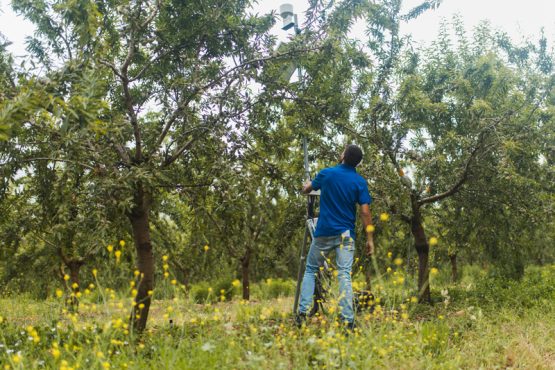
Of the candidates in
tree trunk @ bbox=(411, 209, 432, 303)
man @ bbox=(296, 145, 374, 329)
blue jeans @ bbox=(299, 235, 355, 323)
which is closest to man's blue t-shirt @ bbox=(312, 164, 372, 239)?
man @ bbox=(296, 145, 374, 329)

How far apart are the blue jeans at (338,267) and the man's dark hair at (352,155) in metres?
0.82

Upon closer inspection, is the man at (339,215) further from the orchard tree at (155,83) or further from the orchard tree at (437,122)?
the orchard tree at (437,122)

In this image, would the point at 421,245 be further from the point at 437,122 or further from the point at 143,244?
the point at 143,244

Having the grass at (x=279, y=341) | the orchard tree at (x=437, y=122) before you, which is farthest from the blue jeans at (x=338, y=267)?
the orchard tree at (x=437, y=122)

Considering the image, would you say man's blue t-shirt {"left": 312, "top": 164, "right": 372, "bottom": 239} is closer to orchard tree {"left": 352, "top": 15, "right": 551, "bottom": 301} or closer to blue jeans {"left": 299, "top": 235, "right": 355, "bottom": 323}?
blue jeans {"left": 299, "top": 235, "right": 355, "bottom": 323}

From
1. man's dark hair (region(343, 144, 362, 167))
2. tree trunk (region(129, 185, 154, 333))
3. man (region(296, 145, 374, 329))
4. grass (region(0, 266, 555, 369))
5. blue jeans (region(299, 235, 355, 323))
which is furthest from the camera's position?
tree trunk (region(129, 185, 154, 333))

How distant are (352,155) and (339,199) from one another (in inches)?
20.0

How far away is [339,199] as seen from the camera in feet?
17.5

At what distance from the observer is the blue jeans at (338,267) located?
16.4ft

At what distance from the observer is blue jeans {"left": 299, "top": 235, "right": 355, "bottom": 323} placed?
197 inches

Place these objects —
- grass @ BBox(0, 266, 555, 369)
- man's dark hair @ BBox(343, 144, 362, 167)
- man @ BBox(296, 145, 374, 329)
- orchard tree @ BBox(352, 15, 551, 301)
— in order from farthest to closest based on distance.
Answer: orchard tree @ BBox(352, 15, 551, 301), man's dark hair @ BBox(343, 144, 362, 167), man @ BBox(296, 145, 374, 329), grass @ BBox(0, 266, 555, 369)

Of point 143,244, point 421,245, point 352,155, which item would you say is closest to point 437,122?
point 421,245

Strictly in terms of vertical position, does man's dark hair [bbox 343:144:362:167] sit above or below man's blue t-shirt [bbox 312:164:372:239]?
above

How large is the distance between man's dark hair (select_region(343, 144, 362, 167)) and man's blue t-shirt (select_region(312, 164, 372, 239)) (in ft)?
Result: 0.41
